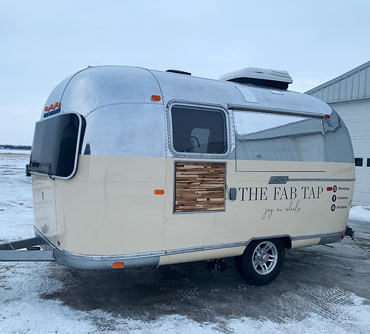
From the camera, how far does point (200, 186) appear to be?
4.77 metres

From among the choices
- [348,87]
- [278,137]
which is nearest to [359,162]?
[348,87]

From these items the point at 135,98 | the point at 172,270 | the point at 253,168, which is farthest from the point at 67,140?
the point at 172,270

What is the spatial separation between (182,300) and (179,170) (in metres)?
1.81

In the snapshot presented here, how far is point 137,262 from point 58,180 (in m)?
1.38

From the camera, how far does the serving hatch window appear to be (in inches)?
167

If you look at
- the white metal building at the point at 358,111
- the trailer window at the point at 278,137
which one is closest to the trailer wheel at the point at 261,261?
the trailer window at the point at 278,137

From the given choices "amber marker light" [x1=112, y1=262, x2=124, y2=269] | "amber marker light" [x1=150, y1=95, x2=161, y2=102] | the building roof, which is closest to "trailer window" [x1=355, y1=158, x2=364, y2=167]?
A: the building roof

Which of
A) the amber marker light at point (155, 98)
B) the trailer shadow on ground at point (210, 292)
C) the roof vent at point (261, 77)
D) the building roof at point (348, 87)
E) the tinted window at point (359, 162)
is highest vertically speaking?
the building roof at point (348, 87)

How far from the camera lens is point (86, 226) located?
423 cm

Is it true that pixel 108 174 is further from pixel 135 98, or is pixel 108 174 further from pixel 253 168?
pixel 253 168

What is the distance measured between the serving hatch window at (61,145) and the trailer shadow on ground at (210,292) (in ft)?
A: 5.76

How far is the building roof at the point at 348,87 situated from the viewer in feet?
43.2

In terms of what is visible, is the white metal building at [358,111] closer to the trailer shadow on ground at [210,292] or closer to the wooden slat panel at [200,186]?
the trailer shadow on ground at [210,292]

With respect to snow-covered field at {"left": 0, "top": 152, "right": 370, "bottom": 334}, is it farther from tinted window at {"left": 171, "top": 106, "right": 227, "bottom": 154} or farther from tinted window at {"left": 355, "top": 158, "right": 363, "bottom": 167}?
tinted window at {"left": 355, "top": 158, "right": 363, "bottom": 167}
